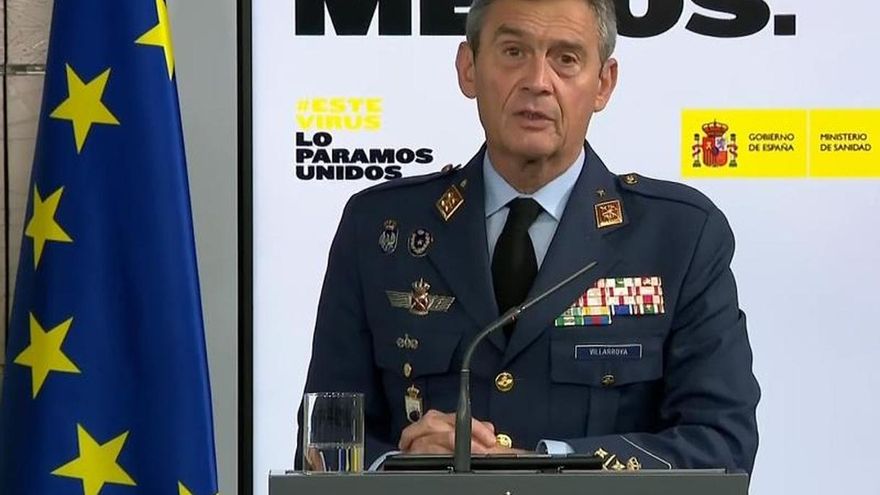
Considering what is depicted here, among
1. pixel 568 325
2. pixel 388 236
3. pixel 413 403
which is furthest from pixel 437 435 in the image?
pixel 388 236

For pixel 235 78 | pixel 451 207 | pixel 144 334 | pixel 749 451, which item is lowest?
pixel 749 451

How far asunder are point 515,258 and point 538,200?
0.53 ft

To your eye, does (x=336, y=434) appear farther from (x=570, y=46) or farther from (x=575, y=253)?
(x=570, y=46)

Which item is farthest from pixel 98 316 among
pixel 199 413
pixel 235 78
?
pixel 235 78

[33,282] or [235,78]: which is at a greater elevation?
[235,78]

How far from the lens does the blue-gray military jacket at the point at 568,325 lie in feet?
Answer: 12.0

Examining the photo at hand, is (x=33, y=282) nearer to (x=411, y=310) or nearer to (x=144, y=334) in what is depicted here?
(x=144, y=334)

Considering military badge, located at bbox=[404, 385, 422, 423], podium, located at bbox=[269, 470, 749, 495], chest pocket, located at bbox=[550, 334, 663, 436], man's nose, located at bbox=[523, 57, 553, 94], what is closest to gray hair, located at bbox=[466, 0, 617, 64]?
man's nose, located at bbox=[523, 57, 553, 94]

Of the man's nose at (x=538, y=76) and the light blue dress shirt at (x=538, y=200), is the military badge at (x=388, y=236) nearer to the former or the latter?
the light blue dress shirt at (x=538, y=200)

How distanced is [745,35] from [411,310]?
1097 mm

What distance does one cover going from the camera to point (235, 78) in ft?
12.3

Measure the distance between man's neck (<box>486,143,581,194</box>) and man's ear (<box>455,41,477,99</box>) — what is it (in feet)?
0.57

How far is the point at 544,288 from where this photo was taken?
367 centimetres

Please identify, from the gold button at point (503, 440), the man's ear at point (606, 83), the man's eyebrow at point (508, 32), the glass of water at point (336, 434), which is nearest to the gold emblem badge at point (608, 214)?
the man's ear at point (606, 83)
